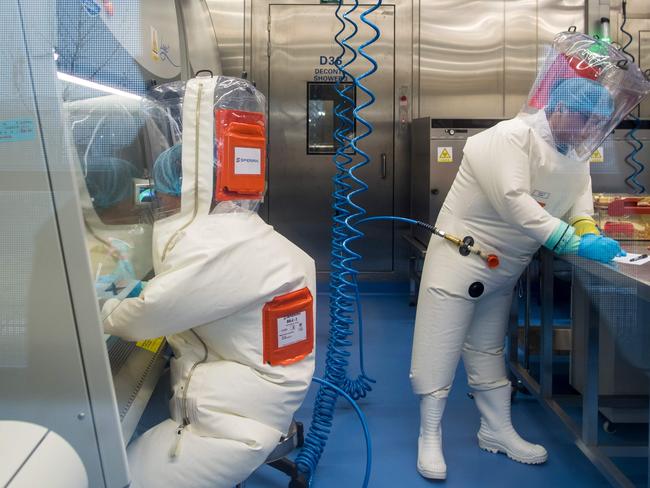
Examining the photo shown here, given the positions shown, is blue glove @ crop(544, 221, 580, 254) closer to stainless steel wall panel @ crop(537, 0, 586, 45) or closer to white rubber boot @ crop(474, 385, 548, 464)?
white rubber boot @ crop(474, 385, 548, 464)

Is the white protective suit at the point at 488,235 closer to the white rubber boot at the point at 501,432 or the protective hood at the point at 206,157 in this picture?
the white rubber boot at the point at 501,432

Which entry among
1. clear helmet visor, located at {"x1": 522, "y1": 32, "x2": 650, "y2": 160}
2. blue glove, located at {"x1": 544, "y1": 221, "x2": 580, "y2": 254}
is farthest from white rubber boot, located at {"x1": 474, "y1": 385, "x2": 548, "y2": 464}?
clear helmet visor, located at {"x1": 522, "y1": 32, "x2": 650, "y2": 160}

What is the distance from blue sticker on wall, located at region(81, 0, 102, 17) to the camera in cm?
107

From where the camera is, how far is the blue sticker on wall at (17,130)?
75 cm

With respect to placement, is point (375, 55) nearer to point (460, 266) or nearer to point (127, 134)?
point (460, 266)

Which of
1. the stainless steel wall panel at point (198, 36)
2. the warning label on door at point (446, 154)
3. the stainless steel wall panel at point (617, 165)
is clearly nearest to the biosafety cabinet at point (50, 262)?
the stainless steel wall panel at point (198, 36)

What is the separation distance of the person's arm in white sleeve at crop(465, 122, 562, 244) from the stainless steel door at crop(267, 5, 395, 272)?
8.82 ft

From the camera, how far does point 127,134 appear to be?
4.35 ft

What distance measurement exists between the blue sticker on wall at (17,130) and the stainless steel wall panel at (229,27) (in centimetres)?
381

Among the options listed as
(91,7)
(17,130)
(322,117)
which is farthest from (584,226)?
(322,117)

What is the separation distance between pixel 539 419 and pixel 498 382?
1.43 feet

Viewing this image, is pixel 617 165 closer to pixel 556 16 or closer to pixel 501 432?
pixel 556 16

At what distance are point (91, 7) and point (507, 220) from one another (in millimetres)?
1264

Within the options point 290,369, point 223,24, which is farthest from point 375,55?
point 290,369
